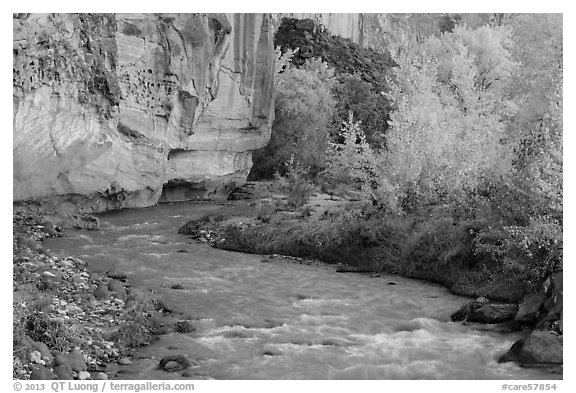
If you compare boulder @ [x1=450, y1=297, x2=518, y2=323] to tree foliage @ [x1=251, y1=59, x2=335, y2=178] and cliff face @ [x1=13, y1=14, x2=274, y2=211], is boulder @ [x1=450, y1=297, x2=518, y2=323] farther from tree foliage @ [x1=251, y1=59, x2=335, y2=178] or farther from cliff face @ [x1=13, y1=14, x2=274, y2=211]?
tree foliage @ [x1=251, y1=59, x2=335, y2=178]

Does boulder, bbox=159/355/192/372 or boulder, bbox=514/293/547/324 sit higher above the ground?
boulder, bbox=514/293/547/324

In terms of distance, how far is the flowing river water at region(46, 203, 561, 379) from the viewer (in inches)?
460

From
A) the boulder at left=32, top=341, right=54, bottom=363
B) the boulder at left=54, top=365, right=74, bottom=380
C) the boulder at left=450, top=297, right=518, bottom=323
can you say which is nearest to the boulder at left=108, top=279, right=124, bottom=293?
the boulder at left=32, top=341, right=54, bottom=363

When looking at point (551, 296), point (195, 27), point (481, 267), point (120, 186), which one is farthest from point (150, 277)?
point (195, 27)

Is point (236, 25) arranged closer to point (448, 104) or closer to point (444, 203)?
point (448, 104)

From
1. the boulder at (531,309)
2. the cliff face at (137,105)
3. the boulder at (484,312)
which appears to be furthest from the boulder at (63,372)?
the cliff face at (137,105)

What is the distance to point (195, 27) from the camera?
109 ft

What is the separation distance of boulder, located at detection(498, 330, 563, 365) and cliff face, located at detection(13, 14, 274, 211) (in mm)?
18320

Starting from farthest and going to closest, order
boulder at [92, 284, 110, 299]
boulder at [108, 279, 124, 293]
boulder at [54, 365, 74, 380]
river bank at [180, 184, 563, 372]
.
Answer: boulder at [108, 279, 124, 293], boulder at [92, 284, 110, 299], river bank at [180, 184, 563, 372], boulder at [54, 365, 74, 380]

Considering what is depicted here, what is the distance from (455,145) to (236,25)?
62.0 ft

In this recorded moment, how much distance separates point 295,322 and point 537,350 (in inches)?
196

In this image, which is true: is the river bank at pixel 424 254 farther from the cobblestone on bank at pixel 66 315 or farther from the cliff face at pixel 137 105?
the cobblestone on bank at pixel 66 315

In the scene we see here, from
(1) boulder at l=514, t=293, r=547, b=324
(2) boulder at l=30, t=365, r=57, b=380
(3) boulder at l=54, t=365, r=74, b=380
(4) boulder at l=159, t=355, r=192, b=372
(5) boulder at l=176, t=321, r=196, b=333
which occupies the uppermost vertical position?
(1) boulder at l=514, t=293, r=547, b=324

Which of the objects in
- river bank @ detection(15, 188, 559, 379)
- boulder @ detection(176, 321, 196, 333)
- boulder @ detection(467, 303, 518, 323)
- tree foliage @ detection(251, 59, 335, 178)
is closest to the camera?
river bank @ detection(15, 188, 559, 379)
